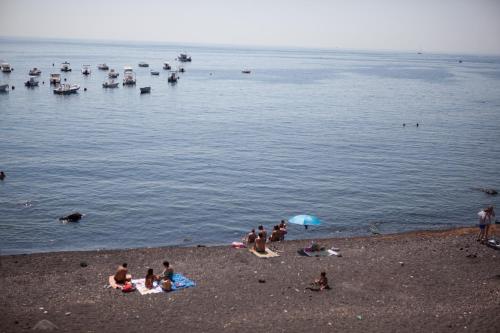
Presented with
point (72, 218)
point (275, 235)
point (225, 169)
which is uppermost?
point (275, 235)

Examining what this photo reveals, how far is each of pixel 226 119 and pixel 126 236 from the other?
4976cm

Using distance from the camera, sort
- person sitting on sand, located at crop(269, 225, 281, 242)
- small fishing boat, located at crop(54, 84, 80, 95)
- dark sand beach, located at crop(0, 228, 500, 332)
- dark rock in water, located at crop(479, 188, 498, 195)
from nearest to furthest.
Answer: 1. dark sand beach, located at crop(0, 228, 500, 332)
2. person sitting on sand, located at crop(269, 225, 281, 242)
3. dark rock in water, located at crop(479, 188, 498, 195)
4. small fishing boat, located at crop(54, 84, 80, 95)

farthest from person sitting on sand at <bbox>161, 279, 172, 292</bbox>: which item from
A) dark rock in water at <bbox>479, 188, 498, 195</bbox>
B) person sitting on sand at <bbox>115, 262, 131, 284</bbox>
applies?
dark rock in water at <bbox>479, 188, 498, 195</bbox>

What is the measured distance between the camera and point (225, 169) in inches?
1944

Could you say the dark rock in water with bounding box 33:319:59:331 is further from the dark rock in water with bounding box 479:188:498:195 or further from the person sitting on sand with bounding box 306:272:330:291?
the dark rock in water with bounding box 479:188:498:195

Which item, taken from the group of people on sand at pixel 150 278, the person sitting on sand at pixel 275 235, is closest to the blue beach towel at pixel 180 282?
the group of people on sand at pixel 150 278

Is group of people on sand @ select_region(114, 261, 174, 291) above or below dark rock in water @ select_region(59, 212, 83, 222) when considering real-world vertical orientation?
above

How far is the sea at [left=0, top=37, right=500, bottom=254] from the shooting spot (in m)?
34.3

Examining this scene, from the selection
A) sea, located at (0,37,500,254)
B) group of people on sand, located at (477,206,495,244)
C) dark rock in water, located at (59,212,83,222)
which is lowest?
dark rock in water, located at (59,212,83,222)

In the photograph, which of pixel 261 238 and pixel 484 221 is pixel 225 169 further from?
pixel 484 221

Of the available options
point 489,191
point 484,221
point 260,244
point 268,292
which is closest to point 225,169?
point 260,244

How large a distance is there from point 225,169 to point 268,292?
29437mm

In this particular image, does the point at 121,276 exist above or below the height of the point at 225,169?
above

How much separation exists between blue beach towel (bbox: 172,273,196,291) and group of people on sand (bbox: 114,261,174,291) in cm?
28
